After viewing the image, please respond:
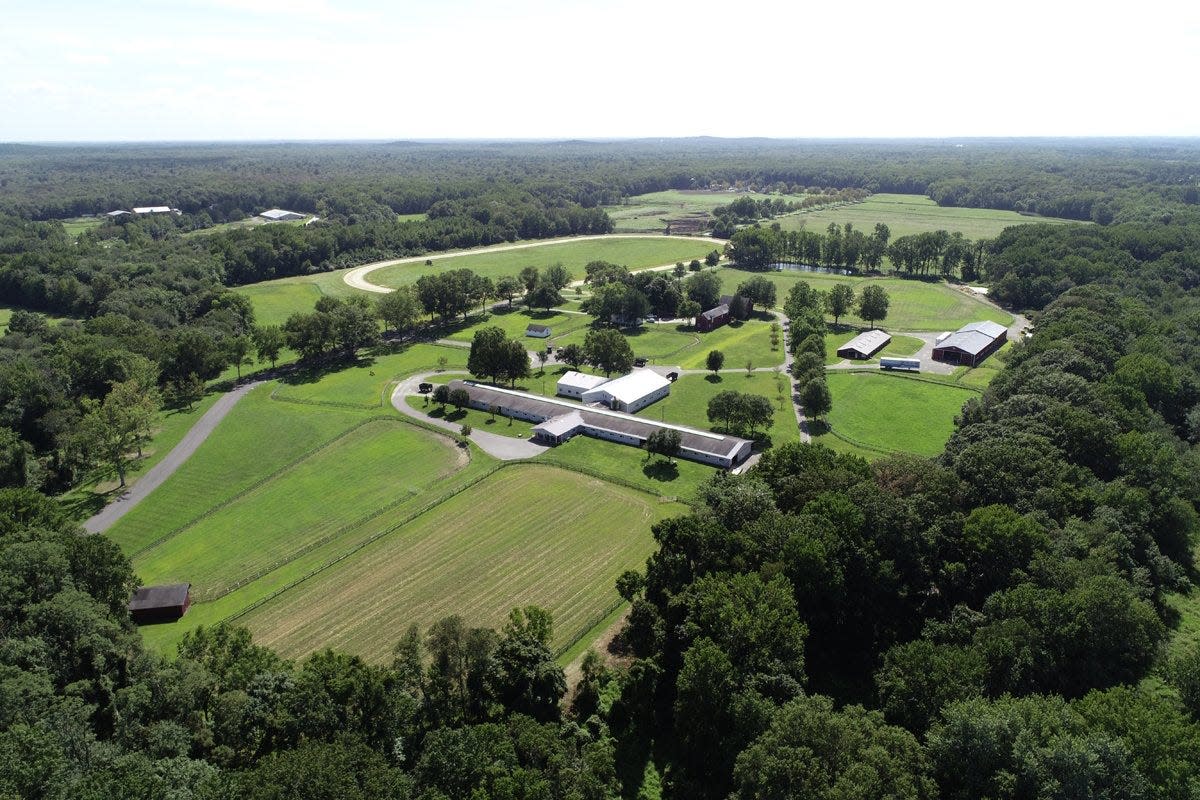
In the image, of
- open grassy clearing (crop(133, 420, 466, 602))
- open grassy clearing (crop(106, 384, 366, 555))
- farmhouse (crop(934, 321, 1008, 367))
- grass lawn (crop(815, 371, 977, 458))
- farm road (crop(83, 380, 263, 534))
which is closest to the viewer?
open grassy clearing (crop(133, 420, 466, 602))

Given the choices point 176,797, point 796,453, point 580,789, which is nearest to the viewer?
point 176,797

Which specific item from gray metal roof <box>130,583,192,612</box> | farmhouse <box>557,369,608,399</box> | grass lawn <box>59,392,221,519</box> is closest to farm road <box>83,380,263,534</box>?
grass lawn <box>59,392,221,519</box>

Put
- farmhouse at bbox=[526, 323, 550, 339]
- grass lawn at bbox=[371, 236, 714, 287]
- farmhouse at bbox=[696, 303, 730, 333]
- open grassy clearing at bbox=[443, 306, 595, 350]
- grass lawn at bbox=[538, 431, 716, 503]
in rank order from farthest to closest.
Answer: grass lawn at bbox=[371, 236, 714, 287] < farmhouse at bbox=[696, 303, 730, 333] < open grassy clearing at bbox=[443, 306, 595, 350] < farmhouse at bbox=[526, 323, 550, 339] < grass lawn at bbox=[538, 431, 716, 503]

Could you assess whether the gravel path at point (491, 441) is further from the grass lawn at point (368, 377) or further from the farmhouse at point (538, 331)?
the farmhouse at point (538, 331)

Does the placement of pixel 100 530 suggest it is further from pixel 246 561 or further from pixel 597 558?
pixel 597 558

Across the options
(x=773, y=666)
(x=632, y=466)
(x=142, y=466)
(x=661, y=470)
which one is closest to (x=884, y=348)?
(x=661, y=470)

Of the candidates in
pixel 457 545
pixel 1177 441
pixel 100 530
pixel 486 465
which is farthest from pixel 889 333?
pixel 100 530

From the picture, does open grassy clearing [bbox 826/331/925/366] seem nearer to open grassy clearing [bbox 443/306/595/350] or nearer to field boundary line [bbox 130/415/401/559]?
open grassy clearing [bbox 443/306/595/350]
